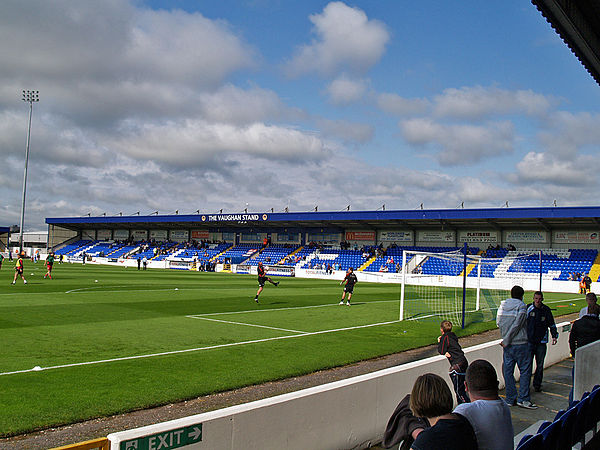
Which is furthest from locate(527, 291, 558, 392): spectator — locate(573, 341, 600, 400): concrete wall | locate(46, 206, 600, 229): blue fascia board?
locate(46, 206, 600, 229): blue fascia board

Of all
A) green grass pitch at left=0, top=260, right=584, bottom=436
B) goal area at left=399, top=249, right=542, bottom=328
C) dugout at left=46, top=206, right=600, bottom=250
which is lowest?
green grass pitch at left=0, top=260, right=584, bottom=436

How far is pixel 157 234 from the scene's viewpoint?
78.4m

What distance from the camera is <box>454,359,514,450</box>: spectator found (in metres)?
3.47

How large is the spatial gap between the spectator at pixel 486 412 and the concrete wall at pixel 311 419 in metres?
1.96

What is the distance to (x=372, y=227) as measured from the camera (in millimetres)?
58812

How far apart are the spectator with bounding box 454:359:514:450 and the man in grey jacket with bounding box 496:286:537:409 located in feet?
15.0

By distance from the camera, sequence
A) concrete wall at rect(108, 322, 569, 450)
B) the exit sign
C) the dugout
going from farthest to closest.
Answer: the dugout
concrete wall at rect(108, 322, 569, 450)
the exit sign

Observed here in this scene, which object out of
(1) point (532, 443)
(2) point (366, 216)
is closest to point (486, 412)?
(1) point (532, 443)

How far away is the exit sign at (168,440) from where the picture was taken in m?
3.56

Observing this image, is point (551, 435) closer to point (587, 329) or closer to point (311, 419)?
point (311, 419)

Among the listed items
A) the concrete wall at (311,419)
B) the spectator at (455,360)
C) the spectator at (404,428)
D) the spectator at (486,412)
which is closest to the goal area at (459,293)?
the spectator at (455,360)

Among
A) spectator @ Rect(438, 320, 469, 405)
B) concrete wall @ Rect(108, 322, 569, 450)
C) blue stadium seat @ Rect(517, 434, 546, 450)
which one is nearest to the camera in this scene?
blue stadium seat @ Rect(517, 434, 546, 450)

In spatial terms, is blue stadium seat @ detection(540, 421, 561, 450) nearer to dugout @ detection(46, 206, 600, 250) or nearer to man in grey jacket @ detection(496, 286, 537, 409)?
man in grey jacket @ detection(496, 286, 537, 409)

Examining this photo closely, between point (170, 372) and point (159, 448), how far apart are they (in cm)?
574
